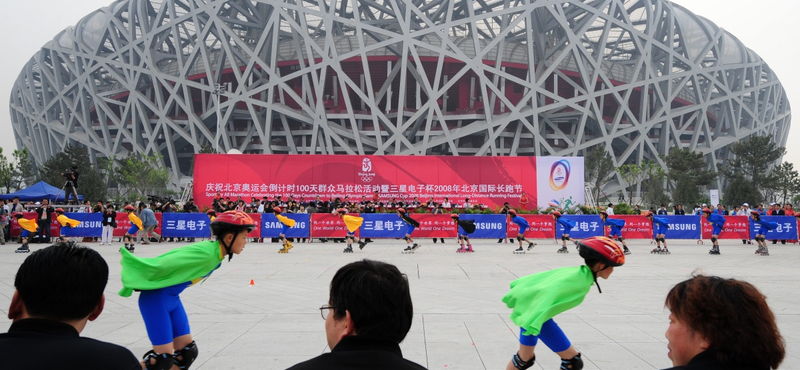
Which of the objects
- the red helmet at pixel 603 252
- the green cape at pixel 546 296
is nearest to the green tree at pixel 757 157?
the red helmet at pixel 603 252

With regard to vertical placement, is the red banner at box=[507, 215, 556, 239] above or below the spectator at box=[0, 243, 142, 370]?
below

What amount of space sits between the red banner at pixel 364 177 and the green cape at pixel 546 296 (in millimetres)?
24038

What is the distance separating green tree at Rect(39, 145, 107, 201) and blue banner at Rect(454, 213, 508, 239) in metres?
37.9

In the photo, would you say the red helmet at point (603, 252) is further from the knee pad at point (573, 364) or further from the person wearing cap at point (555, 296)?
the knee pad at point (573, 364)

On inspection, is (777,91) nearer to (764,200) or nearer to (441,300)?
(764,200)

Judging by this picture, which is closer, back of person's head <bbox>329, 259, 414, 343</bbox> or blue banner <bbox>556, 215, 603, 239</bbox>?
back of person's head <bbox>329, 259, 414, 343</bbox>

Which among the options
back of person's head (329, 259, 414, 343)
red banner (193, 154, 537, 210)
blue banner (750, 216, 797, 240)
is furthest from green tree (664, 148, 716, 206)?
back of person's head (329, 259, 414, 343)

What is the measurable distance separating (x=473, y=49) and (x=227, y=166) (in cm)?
3298

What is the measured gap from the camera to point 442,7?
→ 173ft

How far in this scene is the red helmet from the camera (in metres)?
3.63

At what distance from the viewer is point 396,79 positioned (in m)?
55.9

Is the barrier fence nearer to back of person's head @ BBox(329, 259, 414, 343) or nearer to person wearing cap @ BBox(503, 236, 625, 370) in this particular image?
person wearing cap @ BBox(503, 236, 625, 370)

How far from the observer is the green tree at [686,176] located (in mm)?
43425

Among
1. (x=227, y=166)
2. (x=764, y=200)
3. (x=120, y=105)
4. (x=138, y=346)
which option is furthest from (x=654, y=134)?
(x=138, y=346)
